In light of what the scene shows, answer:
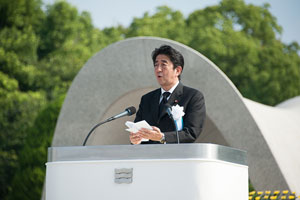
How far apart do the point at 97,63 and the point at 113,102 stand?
29.4 inches

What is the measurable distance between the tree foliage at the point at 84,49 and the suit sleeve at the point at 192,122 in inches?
526

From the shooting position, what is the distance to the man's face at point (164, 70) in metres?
4.55

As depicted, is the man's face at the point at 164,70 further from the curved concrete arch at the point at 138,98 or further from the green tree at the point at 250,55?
the green tree at the point at 250,55

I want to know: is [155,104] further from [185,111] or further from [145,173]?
[145,173]

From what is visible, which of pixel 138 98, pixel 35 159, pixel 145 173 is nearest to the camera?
pixel 145 173

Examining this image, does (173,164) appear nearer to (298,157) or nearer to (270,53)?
(298,157)

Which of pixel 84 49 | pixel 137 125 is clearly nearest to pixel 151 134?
pixel 137 125

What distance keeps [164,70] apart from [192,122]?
20.5 inches

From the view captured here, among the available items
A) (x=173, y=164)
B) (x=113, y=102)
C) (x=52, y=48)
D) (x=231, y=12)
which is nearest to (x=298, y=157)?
(x=113, y=102)


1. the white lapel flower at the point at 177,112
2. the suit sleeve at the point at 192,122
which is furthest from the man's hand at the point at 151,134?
the white lapel flower at the point at 177,112

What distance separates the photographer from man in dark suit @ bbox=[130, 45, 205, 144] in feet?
14.4

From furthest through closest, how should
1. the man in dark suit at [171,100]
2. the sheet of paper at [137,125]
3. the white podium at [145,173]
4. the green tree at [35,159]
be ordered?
1. the green tree at [35,159]
2. the man in dark suit at [171,100]
3. the sheet of paper at [137,125]
4. the white podium at [145,173]

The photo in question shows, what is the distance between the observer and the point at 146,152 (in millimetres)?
3895

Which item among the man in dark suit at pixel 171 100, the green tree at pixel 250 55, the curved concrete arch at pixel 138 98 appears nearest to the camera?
the man in dark suit at pixel 171 100
